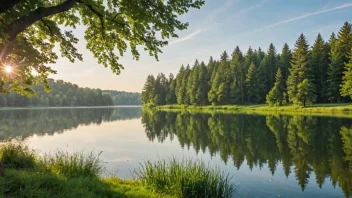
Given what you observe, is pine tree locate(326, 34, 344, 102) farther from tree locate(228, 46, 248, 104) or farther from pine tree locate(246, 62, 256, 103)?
tree locate(228, 46, 248, 104)

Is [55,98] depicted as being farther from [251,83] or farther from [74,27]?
[74,27]

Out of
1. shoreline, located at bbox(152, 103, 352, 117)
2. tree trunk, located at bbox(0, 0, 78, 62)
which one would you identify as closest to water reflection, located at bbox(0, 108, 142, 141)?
tree trunk, located at bbox(0, 0, 78, 62)

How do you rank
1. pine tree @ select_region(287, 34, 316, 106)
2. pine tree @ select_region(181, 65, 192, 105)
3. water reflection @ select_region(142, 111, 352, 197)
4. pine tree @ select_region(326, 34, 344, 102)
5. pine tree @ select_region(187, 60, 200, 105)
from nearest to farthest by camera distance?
water reflection @ select_region(142, 111, 352, 197) < pine tree @ select_region(287, 34, 316, 106) < pine tree @ select_region(326, 34, 344, 102) < pine tree @ select_region(187, 60, 200, 105) < pine tree @ select_region(181, 65, 192, 105)

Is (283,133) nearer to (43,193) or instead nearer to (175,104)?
(43,193)

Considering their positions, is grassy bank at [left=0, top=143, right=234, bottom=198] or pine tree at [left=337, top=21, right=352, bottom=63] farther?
pine tree at [left=337, top=21, right=352, bottom=63]

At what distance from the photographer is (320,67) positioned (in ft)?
230

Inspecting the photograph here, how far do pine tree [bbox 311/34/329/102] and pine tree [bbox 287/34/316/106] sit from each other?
148 inches

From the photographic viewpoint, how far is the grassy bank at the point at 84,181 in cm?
650

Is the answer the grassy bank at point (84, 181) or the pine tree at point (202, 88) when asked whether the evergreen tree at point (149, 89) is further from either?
the grassy bank at point (84, 181)

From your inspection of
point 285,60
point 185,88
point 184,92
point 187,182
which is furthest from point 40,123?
point 285,60

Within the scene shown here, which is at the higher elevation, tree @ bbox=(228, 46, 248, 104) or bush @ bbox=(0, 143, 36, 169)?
tree @ bbox=(228, 46, 248, 104)

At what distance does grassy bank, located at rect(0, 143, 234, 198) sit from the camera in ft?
21.3

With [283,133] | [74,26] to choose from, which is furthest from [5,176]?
[283,133]

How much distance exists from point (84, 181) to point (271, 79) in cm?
8585
